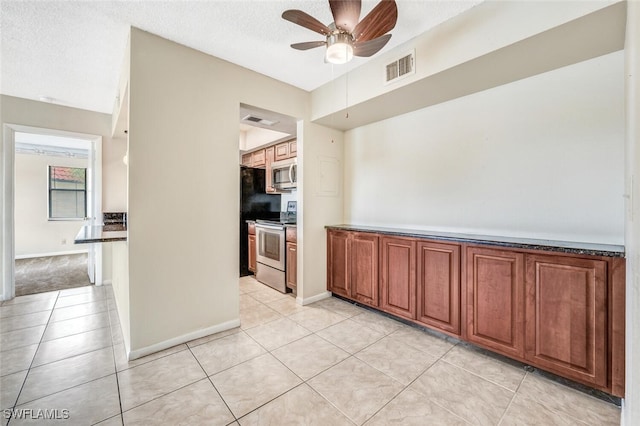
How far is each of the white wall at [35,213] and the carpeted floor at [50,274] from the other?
325 mm

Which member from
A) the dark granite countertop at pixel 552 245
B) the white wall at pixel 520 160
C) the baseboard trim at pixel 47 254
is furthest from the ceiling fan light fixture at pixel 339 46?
the baseboard trim at pixel 47 254

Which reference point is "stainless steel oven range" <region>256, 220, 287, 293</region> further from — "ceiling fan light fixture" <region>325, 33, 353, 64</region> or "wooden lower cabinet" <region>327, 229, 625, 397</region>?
"ceiling fan light fixture" <region>325, 33, 353, 64</region>

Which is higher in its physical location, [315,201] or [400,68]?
A: [400,68]

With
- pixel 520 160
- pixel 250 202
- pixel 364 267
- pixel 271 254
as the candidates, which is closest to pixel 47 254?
pixel 250 202

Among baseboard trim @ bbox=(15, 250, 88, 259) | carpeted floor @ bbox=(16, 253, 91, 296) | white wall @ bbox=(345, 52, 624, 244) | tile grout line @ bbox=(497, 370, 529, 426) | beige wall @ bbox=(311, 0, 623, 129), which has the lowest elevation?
tile grout line @ bbox=(497, 370, 529, 426)

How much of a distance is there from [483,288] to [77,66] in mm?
4198

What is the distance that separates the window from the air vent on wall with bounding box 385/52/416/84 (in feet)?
24.4

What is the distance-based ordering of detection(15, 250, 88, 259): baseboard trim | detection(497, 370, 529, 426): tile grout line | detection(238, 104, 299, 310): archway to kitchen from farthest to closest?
detection(15, 250, 88, 259): baseboard trim
detection(238, 104, 299, 310): archway to kitchen
detection(497, 370, 529, 426): tile grout line

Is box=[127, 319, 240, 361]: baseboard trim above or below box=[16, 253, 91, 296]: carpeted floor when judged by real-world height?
below

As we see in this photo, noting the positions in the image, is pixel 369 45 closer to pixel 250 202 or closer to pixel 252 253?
pixel 250 202

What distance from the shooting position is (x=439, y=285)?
234 cm

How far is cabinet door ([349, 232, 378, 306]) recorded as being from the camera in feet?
9.42

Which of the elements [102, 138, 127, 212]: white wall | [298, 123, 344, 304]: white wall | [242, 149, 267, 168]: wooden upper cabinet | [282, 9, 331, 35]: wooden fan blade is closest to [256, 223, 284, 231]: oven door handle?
[298, 123, 344, 304]: white wall

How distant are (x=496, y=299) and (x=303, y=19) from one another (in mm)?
2373
